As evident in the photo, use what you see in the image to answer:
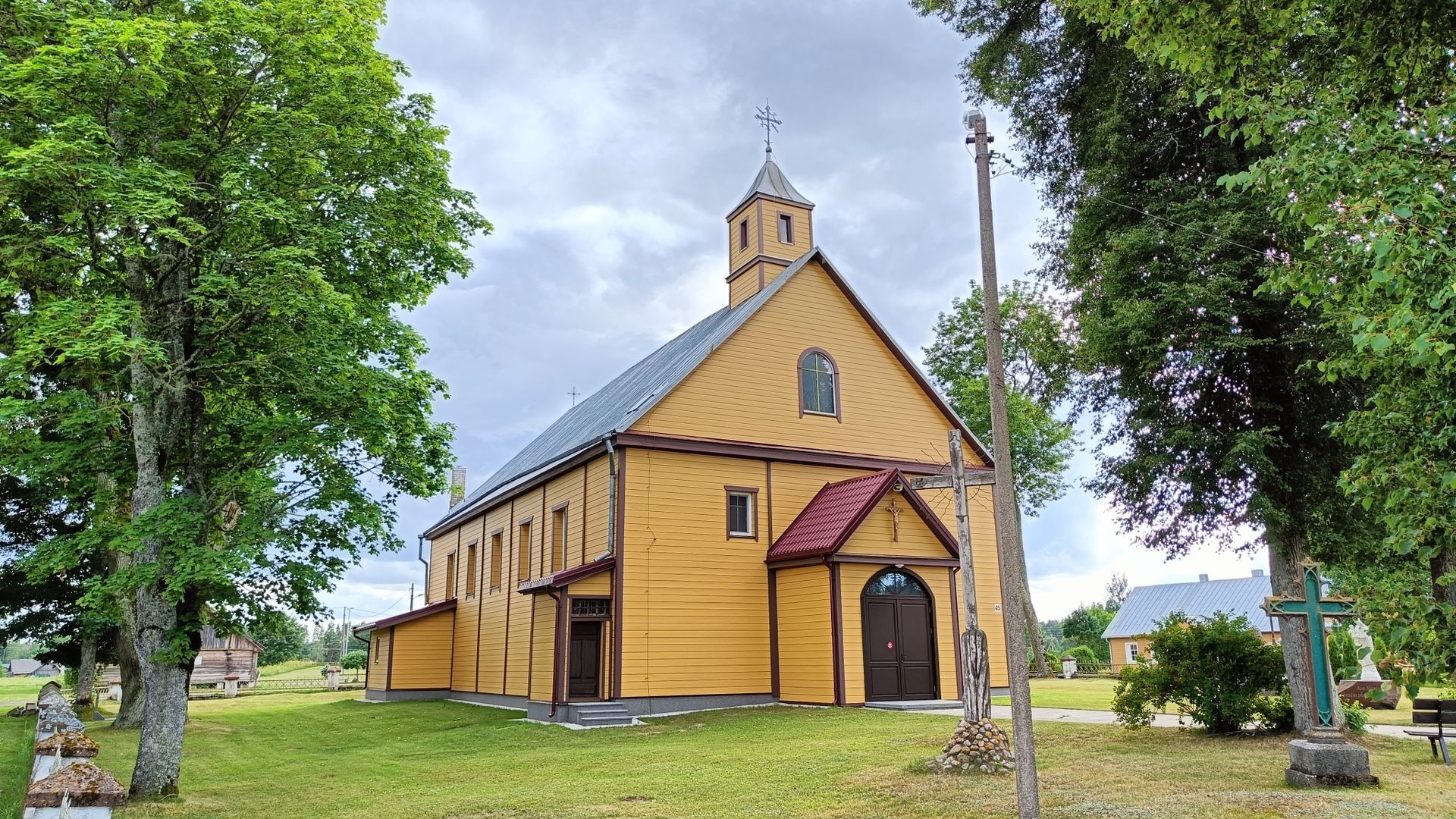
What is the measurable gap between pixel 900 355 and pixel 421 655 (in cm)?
1793

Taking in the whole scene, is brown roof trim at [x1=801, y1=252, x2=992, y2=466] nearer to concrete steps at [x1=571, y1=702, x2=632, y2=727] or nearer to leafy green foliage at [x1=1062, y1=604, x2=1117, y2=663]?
concrete steps at [x1=571, y1=702, x2=632, y2=727]

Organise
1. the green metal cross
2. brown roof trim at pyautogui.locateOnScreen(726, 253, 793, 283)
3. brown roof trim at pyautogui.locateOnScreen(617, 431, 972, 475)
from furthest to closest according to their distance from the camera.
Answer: brown roof trim at pyautogui.locateOnScreen(726, 253, 793, 283), brown roof trim at pyautogui.locateOnScreen(617, 431, 972, 475), the green metal cross

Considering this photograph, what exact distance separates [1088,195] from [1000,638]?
11.6 m

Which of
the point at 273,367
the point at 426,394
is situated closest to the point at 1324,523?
the point at 426,394

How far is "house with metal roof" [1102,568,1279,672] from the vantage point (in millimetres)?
51250

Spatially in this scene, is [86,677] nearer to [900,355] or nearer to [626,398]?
[626,398]

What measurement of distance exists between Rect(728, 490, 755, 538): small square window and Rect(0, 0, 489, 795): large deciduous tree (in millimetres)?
9136

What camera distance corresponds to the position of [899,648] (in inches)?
786

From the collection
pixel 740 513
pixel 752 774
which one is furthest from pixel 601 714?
pixel 752 774

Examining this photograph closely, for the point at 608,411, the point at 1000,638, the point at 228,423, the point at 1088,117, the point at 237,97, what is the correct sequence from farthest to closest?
1. the point at 608,411
2. the point at 1000,638
3. the point at 1088,117
4. the point at 228,423
5. the point at 237,97

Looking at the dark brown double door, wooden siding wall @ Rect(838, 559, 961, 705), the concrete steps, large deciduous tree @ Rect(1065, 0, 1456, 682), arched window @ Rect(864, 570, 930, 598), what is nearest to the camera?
large deciduous tree @ Rect(1065, 0, 1456, 682)

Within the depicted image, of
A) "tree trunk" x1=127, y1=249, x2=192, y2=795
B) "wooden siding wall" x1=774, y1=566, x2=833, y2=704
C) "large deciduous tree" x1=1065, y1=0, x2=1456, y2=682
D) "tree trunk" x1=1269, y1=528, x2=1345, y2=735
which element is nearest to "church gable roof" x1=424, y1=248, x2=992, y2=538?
"wooden siding wall" x1=774, y1=566, x2=833, y2=704

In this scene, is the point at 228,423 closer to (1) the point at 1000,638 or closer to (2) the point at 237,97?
(2) the point at 237,97

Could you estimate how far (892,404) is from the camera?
24.2 meters
